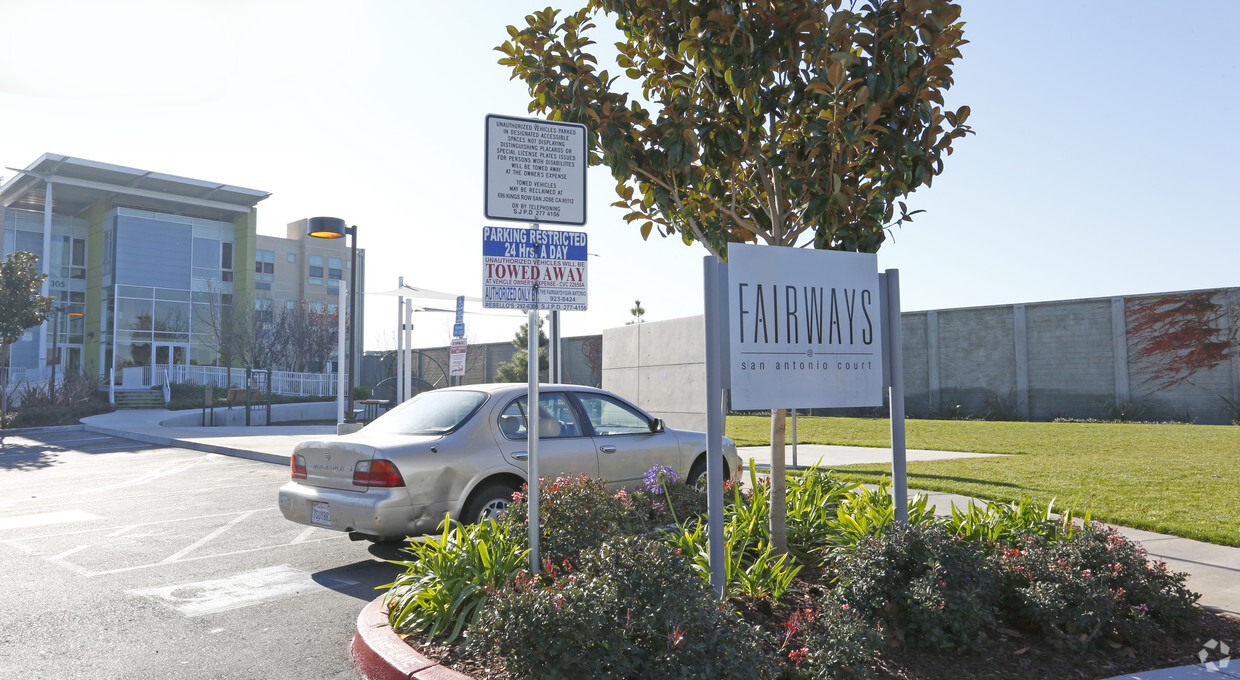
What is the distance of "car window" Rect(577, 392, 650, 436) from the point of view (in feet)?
24.6

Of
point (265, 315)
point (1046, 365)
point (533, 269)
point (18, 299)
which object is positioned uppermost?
point (265, 315)

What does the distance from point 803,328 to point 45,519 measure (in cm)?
888

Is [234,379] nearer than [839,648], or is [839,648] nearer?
[839,648]

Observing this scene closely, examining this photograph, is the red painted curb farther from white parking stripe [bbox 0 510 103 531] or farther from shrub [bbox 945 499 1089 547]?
white parking stripe [bbox 0 510 103 531]

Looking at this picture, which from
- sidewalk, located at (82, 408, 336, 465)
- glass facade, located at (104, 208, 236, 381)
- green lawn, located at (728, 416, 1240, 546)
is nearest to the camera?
green lawn, located at (728, 416, 1240, 546)

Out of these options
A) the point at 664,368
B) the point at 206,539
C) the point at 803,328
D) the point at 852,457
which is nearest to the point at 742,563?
the point at 803,328

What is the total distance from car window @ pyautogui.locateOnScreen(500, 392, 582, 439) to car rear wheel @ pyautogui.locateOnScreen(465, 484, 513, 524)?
17.8 inches

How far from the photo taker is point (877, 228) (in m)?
5.29

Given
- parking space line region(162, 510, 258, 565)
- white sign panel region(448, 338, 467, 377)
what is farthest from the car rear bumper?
white sign panel region(448, 338, 467, 377)

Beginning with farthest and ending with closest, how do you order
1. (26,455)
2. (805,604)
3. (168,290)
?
1. (168,290)
2. (26,455)
3. (805,604)

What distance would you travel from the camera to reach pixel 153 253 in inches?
1629

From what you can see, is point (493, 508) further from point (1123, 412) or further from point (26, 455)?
point (1123, 412)

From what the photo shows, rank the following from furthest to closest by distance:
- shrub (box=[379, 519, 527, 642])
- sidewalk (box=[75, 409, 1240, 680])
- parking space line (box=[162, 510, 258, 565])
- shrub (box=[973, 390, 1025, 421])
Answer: shrub (box=[973, 390, 1025, 421]) < parking space line (box=[162, 510, 258, 565]) < sidewalk (box=[75, 409, 1240, 680]) < shrub (box=[379, 519, 527, 642])

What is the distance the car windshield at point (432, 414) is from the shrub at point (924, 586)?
11.7ft
